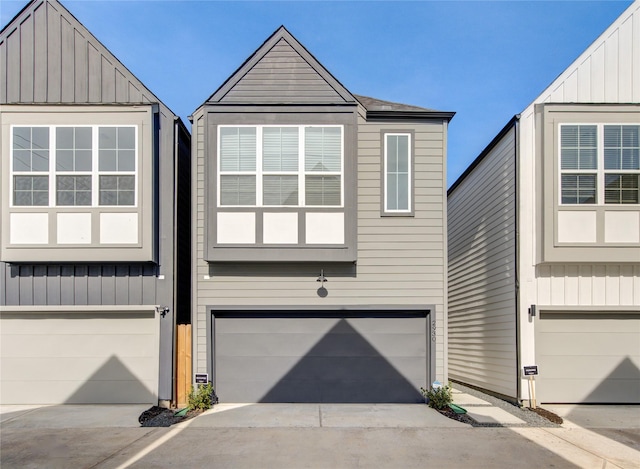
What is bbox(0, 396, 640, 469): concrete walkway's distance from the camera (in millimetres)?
5285

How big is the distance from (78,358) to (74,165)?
352 centimetres

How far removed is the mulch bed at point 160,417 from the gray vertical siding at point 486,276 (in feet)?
18.9

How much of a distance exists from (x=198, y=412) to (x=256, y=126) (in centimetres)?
515

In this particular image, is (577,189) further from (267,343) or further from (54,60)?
(54,60)

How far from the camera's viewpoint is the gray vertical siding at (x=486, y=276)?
27.6ft

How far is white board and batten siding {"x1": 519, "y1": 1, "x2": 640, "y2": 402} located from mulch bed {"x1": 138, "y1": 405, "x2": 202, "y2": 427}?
19.1 feet

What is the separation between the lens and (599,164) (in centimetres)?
779

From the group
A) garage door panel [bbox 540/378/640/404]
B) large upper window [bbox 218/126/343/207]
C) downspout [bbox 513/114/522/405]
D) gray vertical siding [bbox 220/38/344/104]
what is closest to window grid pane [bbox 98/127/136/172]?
large upper window [bbox 218/126/343/207]

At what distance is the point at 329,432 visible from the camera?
6.34 meters

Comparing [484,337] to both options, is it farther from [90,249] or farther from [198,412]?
[90,249]

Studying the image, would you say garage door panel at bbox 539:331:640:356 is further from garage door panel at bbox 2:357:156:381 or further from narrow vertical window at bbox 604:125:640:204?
garage door panel at bbox 2:357:156:381

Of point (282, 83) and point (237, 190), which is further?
point (282, 83)

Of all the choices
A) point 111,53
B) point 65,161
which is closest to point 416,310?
point 65,161

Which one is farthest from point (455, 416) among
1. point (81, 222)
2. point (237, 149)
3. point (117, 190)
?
point (81, 222)
